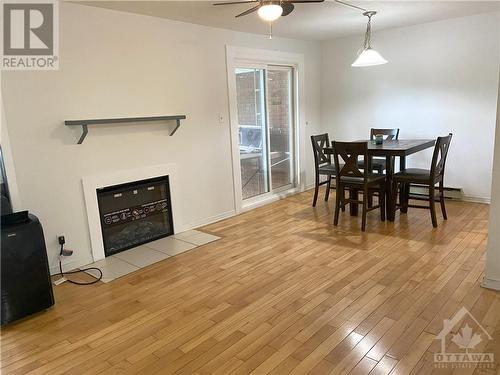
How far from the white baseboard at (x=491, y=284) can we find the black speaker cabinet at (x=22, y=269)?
3.06 m

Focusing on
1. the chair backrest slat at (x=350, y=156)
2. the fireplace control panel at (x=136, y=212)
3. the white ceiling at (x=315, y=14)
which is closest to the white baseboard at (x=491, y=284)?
the chair backrest slat at (x=350, y=156)

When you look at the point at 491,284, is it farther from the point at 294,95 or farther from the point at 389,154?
the point at 294,95

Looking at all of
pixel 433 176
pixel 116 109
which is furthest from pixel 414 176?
pixel 116 109

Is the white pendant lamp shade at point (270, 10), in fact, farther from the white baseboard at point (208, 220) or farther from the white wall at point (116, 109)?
the white baseboard at point (208, 220)

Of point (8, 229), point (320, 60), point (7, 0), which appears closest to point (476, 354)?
point (8, 229)

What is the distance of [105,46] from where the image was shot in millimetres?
3338

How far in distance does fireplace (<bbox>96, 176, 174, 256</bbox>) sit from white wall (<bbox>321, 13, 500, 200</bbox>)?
323 cm

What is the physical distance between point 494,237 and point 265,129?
3.25 metres

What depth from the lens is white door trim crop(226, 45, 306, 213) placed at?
4492 mm

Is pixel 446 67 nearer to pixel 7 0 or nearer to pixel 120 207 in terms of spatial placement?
pixel 120 207

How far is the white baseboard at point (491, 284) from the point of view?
2598mm

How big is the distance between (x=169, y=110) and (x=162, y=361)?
2571 mm

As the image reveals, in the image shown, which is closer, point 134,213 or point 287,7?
point 287,7

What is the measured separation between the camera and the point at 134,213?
3781mm
